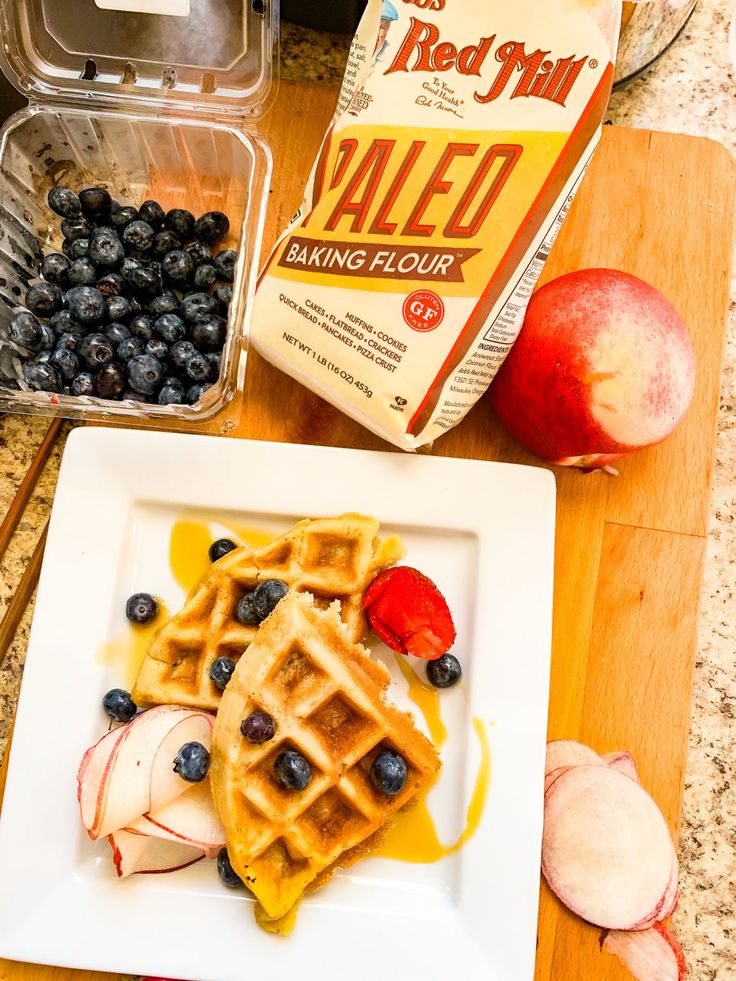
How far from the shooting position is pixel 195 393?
1.17 m

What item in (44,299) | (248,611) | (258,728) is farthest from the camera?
(44,299)

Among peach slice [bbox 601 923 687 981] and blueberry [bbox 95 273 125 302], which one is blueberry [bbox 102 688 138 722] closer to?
blueberry [bbox 95 273 125 302]

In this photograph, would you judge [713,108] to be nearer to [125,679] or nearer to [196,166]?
[196,166]

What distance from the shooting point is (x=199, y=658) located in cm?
112

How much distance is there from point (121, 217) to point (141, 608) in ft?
1.87

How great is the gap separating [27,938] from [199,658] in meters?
0.41

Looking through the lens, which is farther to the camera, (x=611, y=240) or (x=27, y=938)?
(x=611, y=240)

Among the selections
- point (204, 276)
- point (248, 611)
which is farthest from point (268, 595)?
point (204, 276)

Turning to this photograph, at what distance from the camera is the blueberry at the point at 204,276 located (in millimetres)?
A: 1216

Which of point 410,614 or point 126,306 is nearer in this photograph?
point 410,614

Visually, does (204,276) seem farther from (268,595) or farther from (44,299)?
(268,595)

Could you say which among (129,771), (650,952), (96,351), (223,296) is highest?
(223,296)

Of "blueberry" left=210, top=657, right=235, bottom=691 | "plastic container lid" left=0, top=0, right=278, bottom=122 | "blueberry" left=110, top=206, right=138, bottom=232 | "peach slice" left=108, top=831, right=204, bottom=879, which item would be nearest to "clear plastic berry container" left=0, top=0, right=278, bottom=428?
"plastic container lid" left=0, top=0, right=278, bottom=122

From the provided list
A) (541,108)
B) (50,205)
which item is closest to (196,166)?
(50,205)
